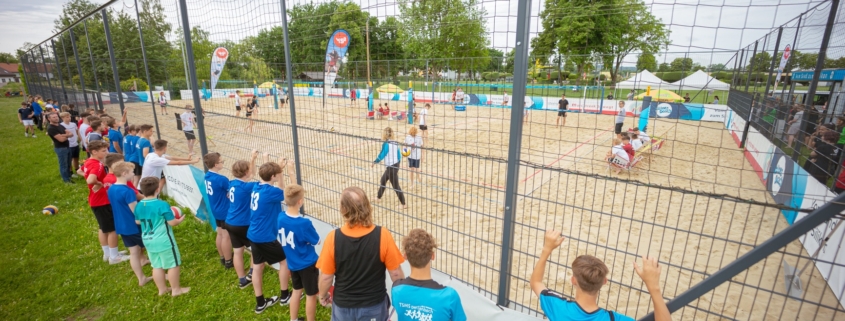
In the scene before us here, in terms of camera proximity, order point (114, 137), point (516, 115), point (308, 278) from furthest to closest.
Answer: point (114, 137)
point (308, 278)
point (516, 115)

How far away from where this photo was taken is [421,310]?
2367 millimetres

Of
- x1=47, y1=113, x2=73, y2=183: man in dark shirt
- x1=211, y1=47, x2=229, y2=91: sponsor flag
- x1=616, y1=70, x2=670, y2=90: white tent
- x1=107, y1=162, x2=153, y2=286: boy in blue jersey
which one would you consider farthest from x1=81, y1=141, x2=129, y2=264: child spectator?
x1=616, y1=70, x2=670, y2=90: white tent

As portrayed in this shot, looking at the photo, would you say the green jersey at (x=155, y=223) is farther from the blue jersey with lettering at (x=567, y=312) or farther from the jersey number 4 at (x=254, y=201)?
the blue jersey with lettering at (x=567, y=312)

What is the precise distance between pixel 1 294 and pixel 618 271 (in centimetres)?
778

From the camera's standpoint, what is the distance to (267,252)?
3965 millimetres

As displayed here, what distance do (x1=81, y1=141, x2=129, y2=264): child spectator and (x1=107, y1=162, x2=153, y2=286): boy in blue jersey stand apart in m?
0.65

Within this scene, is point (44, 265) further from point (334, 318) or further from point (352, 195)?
point (352, 195)

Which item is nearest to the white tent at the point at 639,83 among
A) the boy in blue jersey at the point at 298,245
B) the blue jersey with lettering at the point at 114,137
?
the boy in blue jersey at the point at 298,245

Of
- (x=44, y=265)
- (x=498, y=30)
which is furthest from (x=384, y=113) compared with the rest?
(x=498, y=30)

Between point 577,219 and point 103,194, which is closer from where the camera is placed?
point 103,194

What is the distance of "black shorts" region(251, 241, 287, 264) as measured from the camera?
12.9 ft

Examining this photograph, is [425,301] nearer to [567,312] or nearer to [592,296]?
[567,312]

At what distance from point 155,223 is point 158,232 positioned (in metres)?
0.12

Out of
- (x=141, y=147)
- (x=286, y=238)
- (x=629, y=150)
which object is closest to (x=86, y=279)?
(x=141, y=147)
